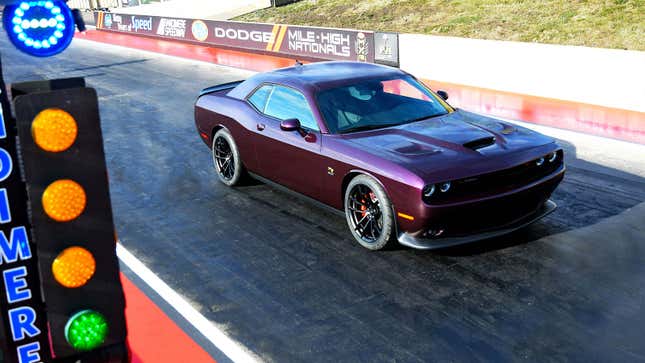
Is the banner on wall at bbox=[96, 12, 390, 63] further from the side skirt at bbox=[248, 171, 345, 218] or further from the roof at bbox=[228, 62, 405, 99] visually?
the side skirt at bbox=[248, 171, 345, 218]

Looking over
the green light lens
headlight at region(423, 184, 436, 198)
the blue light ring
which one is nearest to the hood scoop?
headlight at region(423, 184, 436, 198)

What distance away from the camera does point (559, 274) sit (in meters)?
6.11

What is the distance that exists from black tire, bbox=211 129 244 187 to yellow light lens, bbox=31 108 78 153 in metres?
6.59

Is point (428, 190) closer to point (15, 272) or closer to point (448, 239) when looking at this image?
point (448, 239)

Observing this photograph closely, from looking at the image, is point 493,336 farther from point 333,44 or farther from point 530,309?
point 333,44

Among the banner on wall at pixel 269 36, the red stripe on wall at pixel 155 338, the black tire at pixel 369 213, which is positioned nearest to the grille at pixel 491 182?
the black tire at pixel 369 213

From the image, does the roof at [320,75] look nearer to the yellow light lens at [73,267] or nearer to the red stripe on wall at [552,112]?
the red stripe on wall at [552,112]

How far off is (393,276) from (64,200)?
14.7ft

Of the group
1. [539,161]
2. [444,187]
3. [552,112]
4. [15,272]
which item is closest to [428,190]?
[444,187]

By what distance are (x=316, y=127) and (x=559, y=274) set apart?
2735 millimetres

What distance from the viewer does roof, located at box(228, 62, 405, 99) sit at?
7582 mm

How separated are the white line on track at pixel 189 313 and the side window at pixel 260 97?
7.38ft

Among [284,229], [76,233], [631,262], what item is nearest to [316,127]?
[284,229]

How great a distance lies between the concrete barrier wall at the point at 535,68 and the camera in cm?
1267
